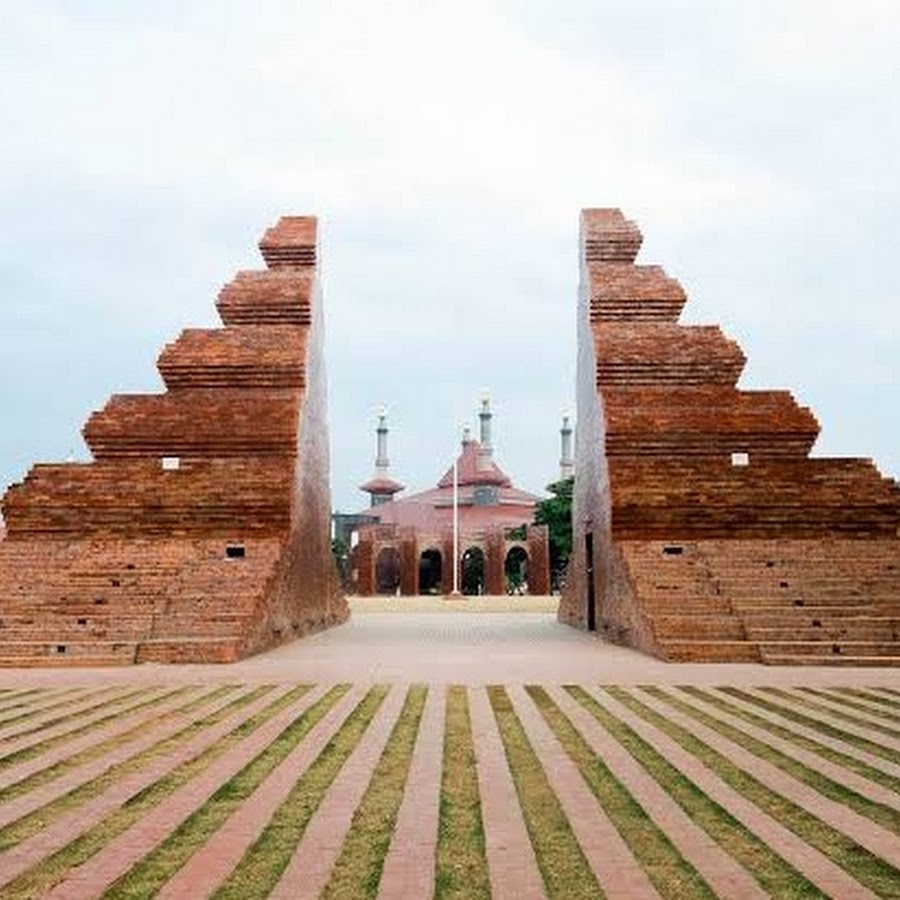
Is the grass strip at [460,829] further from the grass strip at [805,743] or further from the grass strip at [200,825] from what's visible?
the grass strip at [805,743]

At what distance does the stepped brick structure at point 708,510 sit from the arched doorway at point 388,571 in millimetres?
32056

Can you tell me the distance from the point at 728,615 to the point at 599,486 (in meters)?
4.89

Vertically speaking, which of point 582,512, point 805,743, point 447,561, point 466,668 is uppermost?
point 447,561

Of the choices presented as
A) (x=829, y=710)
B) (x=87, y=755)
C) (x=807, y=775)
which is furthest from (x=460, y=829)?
(x=829, y=710)

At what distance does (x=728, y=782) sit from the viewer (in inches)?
194

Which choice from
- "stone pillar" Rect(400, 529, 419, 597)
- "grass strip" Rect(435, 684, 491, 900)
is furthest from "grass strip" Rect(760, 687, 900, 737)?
"stone pillar" Rect(400, 529, 419, 597)

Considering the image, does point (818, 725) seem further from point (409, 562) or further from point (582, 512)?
point (409, 562)

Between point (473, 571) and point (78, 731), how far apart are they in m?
51.0

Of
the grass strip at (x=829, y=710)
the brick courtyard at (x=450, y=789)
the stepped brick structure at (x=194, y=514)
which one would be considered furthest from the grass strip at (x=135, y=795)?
the stepped brick structure at (x=194, y=514)

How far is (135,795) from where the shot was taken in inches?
183

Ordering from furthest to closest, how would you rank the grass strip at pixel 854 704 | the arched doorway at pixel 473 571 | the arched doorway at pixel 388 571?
the arched doorway at pixel 473 571
the arched doorway at pixel 388 571
the grass strip at pixel 854 704

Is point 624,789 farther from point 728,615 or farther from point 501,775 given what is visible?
point 728,615

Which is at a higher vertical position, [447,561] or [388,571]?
[447,561]

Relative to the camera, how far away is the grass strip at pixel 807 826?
347 cm
